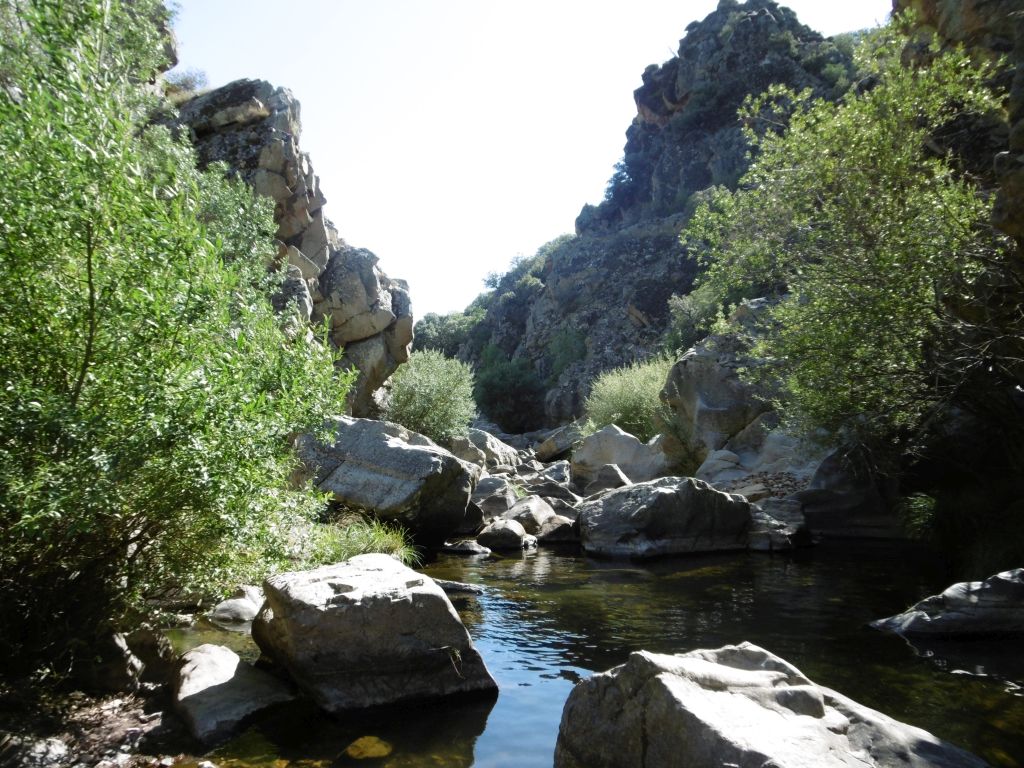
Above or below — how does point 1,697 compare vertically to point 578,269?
below

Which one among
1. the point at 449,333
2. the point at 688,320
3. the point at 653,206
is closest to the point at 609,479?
the point at 688,320

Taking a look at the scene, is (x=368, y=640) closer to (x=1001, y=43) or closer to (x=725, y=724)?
(x=725, y=724)

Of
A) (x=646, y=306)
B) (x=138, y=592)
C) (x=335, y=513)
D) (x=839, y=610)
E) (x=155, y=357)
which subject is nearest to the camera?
(x=155, y=357)

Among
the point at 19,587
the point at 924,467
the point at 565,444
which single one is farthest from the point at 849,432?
the point at 565,444

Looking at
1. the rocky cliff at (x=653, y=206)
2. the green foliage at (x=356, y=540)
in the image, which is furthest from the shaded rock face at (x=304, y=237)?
the rocky cliff at (x=653, y=206)

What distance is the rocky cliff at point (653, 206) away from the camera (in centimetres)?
6625

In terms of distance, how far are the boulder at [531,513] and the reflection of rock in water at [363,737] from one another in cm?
1284

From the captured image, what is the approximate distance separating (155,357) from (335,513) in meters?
10.7

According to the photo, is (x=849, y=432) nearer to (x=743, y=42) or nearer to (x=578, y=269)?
(x=578, y=269)

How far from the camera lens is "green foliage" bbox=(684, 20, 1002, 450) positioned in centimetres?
1146

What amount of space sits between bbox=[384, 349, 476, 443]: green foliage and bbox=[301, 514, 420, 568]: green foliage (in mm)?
17147

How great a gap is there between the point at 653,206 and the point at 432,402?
5632 centimetres

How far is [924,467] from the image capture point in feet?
52.1

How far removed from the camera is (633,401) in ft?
113
